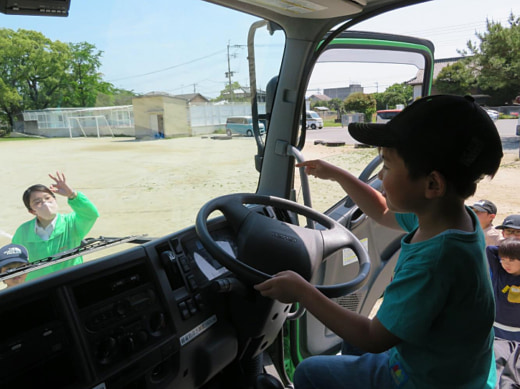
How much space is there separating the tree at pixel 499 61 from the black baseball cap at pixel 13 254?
3.23 meters

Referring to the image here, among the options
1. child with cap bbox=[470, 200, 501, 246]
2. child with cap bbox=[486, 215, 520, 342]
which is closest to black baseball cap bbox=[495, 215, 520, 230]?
child with cap bbox=[470, 200, 501, 246]

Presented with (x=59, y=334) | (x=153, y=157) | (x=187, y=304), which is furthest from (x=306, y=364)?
(x=153, y=157)

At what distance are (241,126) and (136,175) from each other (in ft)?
2.76

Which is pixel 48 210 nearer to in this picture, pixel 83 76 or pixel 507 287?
pixel 83 76

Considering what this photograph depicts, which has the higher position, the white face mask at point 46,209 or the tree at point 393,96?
the tree at point 393,96

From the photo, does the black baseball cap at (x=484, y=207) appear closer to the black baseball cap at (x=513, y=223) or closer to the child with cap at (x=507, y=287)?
the black baseball cap at (x=513, y=223)

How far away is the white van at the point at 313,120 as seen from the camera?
2.51 metres

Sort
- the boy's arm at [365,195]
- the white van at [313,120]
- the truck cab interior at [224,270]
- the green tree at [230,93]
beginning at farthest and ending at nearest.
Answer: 1. the white van at [313,120]
2. the green tree at [230,93]
3. the boy's arm at [365,195]
4. the truck cab interior at [224,270]

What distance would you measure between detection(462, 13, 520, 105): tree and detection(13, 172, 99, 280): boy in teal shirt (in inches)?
118

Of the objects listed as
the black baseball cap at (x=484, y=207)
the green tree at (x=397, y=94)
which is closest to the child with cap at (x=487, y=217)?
the black baseball cap at (x=484, y=207)

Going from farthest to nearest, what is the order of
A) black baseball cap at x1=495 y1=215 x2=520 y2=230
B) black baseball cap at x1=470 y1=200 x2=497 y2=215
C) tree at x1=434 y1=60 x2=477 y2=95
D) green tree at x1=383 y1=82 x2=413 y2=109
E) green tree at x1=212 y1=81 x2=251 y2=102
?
black baseball cap at x1=470 y1=200 x2=497 y2=215 → tree at x1=434 y1=60 x2=477 y2=95 → black baseball cap at x1=495 y1=215 x2=520 y2=230 → green tree at x1=383 y1=82 x2=413 y2=109 → green tree at x1=212 y1=81 x2=251 y2=102

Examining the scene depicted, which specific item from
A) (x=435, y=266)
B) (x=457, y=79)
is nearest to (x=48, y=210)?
(x=435, y=266)

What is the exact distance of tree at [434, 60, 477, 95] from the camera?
3.04 meters

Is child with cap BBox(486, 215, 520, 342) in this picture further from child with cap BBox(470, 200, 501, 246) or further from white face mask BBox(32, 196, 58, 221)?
white face mask BBox(32, 196, 58, 221)
